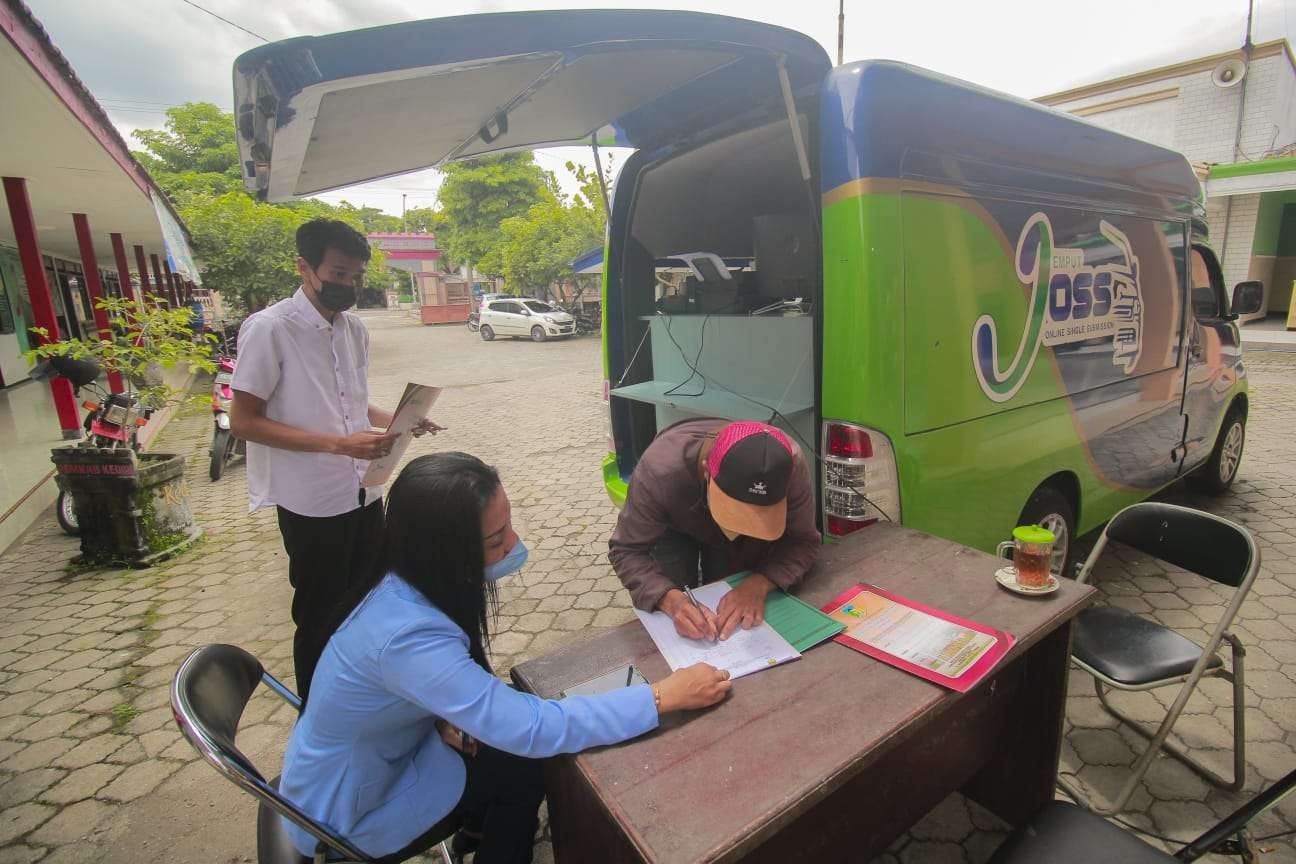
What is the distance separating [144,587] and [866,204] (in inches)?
178

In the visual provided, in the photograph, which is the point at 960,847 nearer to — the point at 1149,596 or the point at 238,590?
the point at 1149,596

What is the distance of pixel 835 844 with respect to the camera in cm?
161

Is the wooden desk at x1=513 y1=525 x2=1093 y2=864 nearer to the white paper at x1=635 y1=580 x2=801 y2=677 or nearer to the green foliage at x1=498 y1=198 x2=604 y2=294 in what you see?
the white paper at x1=635 y1=580 x2=801 y2=677

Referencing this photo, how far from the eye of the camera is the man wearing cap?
1.63m

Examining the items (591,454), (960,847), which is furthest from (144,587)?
(960,847)

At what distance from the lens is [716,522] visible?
5.86 ft

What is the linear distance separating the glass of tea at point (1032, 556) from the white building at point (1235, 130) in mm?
14336

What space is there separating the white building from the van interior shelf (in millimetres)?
13421

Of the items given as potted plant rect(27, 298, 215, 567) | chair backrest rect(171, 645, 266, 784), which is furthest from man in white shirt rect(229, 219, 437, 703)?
potted plant rect(27, 298, 215, 567)

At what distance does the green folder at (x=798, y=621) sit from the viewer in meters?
1.54

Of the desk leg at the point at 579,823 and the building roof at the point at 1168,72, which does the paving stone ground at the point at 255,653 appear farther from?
the building roof at the point at 1168,72

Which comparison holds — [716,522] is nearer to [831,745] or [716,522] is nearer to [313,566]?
[831,745]

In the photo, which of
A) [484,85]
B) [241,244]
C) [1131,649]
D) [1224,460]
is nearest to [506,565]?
[484,85]

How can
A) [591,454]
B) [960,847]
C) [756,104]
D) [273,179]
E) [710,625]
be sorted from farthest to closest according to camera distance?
[591,454] < [756,104] < [960,847] < [273,179] < [710,625]
